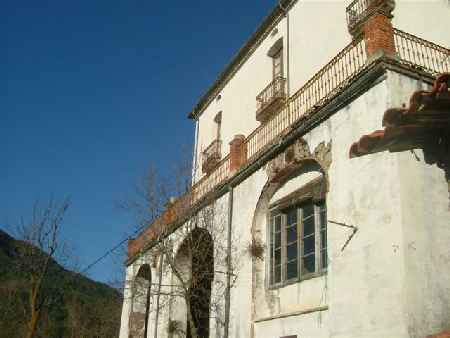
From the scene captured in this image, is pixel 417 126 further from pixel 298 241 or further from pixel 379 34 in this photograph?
pixel 298 241

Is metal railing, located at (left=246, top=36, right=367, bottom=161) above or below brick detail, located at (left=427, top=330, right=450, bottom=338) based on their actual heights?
above

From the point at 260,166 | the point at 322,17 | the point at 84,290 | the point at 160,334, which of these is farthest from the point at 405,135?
the point at 84,290

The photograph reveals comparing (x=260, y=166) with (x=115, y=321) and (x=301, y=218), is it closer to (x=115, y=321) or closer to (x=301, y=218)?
(x=301, y=218)

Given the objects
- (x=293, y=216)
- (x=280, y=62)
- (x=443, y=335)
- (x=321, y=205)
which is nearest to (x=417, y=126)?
(x=443, y=335)

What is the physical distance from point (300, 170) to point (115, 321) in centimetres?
2944

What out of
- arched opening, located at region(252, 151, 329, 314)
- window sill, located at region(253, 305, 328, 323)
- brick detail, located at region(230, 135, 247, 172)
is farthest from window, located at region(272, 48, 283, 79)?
window sill, located at region(253, 305, 328, 323)

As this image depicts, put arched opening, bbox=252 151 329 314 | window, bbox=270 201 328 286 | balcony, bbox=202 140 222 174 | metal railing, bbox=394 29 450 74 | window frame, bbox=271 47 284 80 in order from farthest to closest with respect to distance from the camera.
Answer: balcony, bbox=202 140 222 174 → window frame, bbox=271 47 284 80 → metal railing, bbox=394 29 450 74 → arched opening, bbox=252 151 329 314 → window, bbox=270 201 328 286

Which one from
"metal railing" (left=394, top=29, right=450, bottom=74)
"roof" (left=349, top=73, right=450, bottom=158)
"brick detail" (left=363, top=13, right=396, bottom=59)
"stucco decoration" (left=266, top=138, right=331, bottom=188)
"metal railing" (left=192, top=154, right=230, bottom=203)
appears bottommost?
"roof" (left=349, top=73, right=450, bottom=158)

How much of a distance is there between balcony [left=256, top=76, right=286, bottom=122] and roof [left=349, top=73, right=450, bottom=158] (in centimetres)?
784

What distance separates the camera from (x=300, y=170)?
12.2m

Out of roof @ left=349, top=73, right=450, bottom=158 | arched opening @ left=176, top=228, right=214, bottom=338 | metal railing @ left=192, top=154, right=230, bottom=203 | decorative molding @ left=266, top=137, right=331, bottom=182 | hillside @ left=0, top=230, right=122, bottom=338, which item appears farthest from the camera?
hillside @ left=0, top=230, right=122, bottom=338

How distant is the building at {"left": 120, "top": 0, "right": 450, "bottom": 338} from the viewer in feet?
28.1

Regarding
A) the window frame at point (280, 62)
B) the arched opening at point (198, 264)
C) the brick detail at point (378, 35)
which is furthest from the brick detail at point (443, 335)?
the window frame at point (280, 62)

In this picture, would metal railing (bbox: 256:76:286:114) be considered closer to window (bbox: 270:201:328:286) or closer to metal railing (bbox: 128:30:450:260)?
metal railing (bbox: 128:30:450:260)
